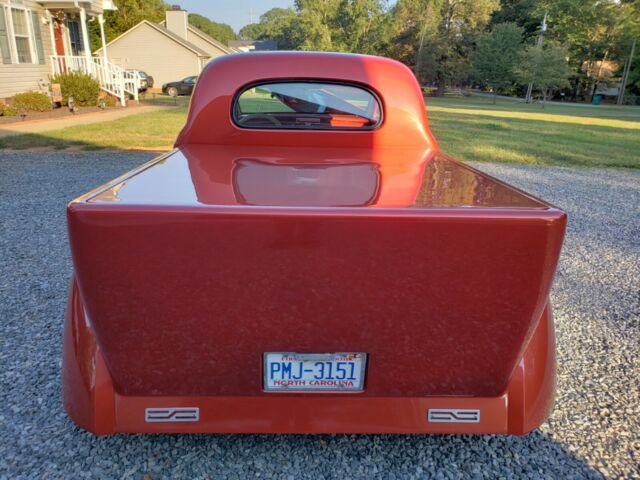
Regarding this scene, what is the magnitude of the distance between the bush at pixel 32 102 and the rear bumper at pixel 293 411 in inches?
542

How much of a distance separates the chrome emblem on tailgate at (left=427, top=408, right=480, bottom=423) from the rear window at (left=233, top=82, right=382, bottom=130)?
186 cm

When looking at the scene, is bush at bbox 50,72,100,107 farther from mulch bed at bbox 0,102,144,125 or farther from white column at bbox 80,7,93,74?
white column at bbox 80,7,93,74

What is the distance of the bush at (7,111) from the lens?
12045 millimetres

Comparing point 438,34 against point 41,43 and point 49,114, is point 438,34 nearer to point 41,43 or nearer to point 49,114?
point 41,43

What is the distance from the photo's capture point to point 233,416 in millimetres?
1555

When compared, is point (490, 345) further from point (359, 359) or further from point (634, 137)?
point (634, 137)

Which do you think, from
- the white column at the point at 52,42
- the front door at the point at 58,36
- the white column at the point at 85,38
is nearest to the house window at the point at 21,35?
the white column at the point at 52,42

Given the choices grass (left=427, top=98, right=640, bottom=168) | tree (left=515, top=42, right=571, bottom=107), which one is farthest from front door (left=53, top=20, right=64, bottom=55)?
tree (left=515, top=42, right=571, bottom=107)

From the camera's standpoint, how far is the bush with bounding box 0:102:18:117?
1204cm

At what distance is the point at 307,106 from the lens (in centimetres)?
A: 326

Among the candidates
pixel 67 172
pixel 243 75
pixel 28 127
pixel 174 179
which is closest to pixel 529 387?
pixel 174 179

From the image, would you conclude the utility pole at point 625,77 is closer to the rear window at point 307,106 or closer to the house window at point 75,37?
the house window at point 75,37

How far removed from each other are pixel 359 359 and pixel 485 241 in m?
0.56

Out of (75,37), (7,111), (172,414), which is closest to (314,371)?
(172,414)
